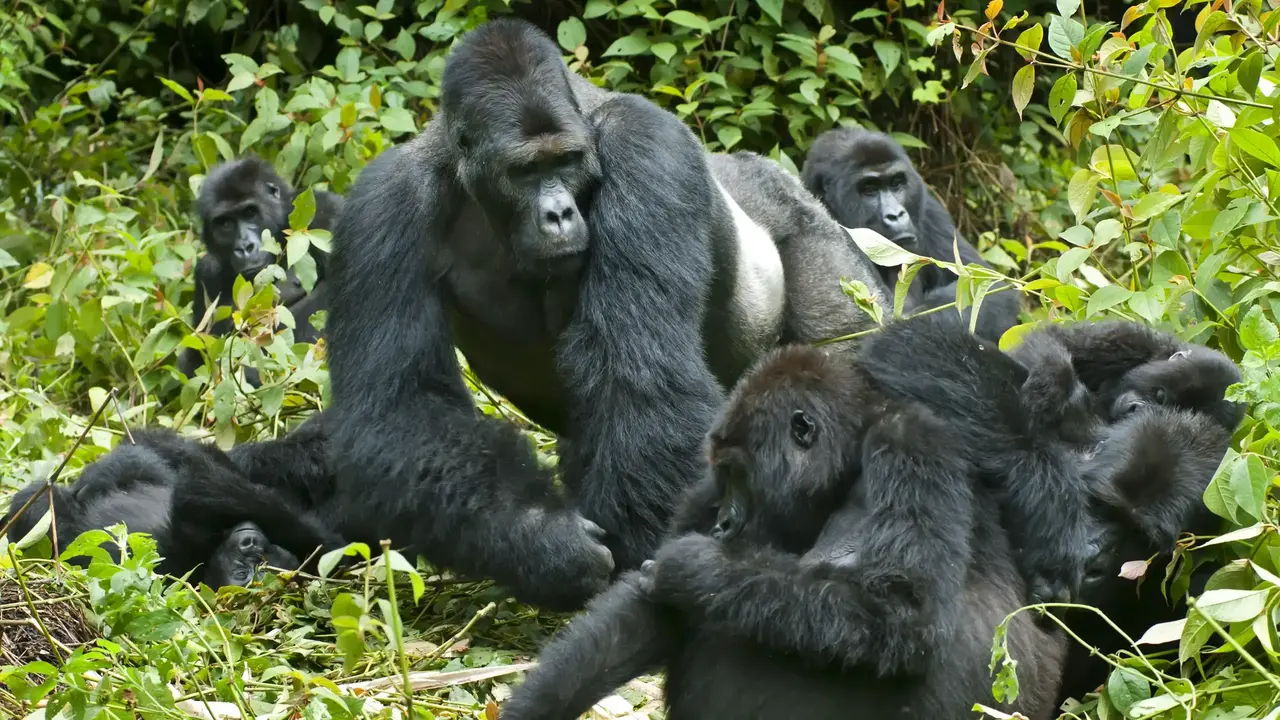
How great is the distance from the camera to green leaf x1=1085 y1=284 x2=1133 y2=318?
3.32 metres

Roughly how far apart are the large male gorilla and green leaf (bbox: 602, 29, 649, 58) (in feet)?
7.79

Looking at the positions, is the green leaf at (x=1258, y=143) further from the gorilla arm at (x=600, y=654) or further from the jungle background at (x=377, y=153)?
the gorilla arm at (x=600, y=654)

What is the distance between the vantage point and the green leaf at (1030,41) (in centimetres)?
314

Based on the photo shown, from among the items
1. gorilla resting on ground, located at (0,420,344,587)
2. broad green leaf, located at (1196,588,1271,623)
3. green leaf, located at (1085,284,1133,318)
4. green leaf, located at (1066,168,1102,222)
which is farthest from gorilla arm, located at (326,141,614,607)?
broad green leaf, located at (1196,588,1271,623)

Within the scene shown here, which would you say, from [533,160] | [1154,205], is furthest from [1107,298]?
[533,160]

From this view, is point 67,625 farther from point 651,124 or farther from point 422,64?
point 422,64

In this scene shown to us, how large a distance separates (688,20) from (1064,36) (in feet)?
10.1

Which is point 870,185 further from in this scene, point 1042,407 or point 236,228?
point 1042,407

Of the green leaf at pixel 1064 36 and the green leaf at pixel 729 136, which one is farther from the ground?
the green leaf at pixel 1064 36

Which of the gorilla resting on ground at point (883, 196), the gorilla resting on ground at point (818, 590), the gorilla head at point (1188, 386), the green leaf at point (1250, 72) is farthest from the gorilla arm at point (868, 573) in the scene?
the gorilla resting on ground at point (883, 196)

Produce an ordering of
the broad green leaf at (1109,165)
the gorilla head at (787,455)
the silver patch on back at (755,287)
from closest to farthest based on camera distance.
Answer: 1. the gorilla head at (787,455)
2. the broad green leaf at (1109,165)
3. the silver patch on back at (755,287)

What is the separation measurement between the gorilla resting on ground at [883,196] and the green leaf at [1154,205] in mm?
2206

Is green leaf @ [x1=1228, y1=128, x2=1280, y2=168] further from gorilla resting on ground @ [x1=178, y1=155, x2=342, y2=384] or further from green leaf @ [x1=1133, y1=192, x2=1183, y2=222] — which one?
gorilla resting on ground @ [x1=178, y1=155, x2=342, y2=384]

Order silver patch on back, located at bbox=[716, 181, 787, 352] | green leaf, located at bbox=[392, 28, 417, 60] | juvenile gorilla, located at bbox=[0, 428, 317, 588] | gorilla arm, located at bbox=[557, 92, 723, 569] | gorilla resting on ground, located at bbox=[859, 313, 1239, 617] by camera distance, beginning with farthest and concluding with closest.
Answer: green leaf, located at bbox=[392, 28, 417, 60], silver patch on back, located at bbox=[716, 181, 787, 352], juvenile gorilla, located at bbox=[0, 428, 317, 588], gorilla arm, located at bbox=[557, 92, 723, 569], gorilla resting on ground, located at bbox=[859, 313, 1239, 617]
